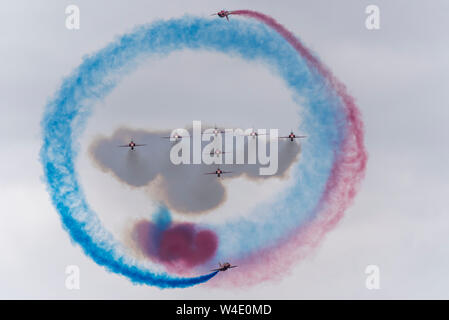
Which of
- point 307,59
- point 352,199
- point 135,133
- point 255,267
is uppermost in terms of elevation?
point 307,59

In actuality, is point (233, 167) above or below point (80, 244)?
above
